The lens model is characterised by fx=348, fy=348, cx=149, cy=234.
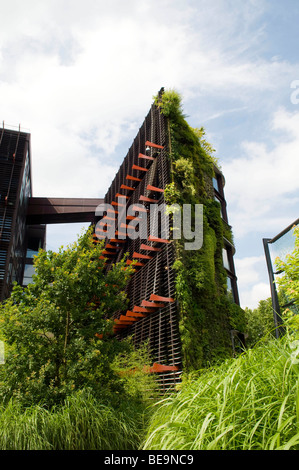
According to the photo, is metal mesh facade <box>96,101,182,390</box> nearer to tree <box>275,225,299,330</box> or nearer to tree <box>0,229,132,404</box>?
tree <box>0,229,132,404</box>

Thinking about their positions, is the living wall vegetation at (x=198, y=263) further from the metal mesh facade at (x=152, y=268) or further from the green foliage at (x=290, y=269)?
the green foliage at (x=290, y=269)

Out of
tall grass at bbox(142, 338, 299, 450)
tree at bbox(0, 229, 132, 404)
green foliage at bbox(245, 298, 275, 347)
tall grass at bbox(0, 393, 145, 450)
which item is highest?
green foliage at bbox(245, 298, 275, 347)

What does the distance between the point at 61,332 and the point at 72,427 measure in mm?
2046

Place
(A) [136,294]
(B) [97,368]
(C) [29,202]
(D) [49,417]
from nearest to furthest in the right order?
(D) [49,417]
(B) [97,368]
(A) [136,294]
(C) [29,202]

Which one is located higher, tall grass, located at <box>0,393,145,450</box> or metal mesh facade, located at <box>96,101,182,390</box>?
metal mesh facade, located at <box>96,101,182,390</box>

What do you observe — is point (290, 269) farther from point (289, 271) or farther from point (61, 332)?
point (61, 332)

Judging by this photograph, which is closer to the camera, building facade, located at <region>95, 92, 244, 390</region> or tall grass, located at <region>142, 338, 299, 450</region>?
tall grass, located at <region>142, 338, 299, 450</region>

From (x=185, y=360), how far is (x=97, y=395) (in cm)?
375

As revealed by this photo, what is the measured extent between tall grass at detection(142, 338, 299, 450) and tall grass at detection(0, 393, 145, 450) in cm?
210

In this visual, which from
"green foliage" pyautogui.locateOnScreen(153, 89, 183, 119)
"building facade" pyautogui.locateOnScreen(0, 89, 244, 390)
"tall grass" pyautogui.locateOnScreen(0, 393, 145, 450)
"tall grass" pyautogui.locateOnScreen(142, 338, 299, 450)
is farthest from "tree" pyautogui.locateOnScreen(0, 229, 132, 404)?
"green foliage" pyautogui.locateOnScreen(153, 89, 183, 119)

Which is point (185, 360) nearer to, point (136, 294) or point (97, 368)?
point (97, 368)

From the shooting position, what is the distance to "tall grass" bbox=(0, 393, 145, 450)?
14.6 ft
